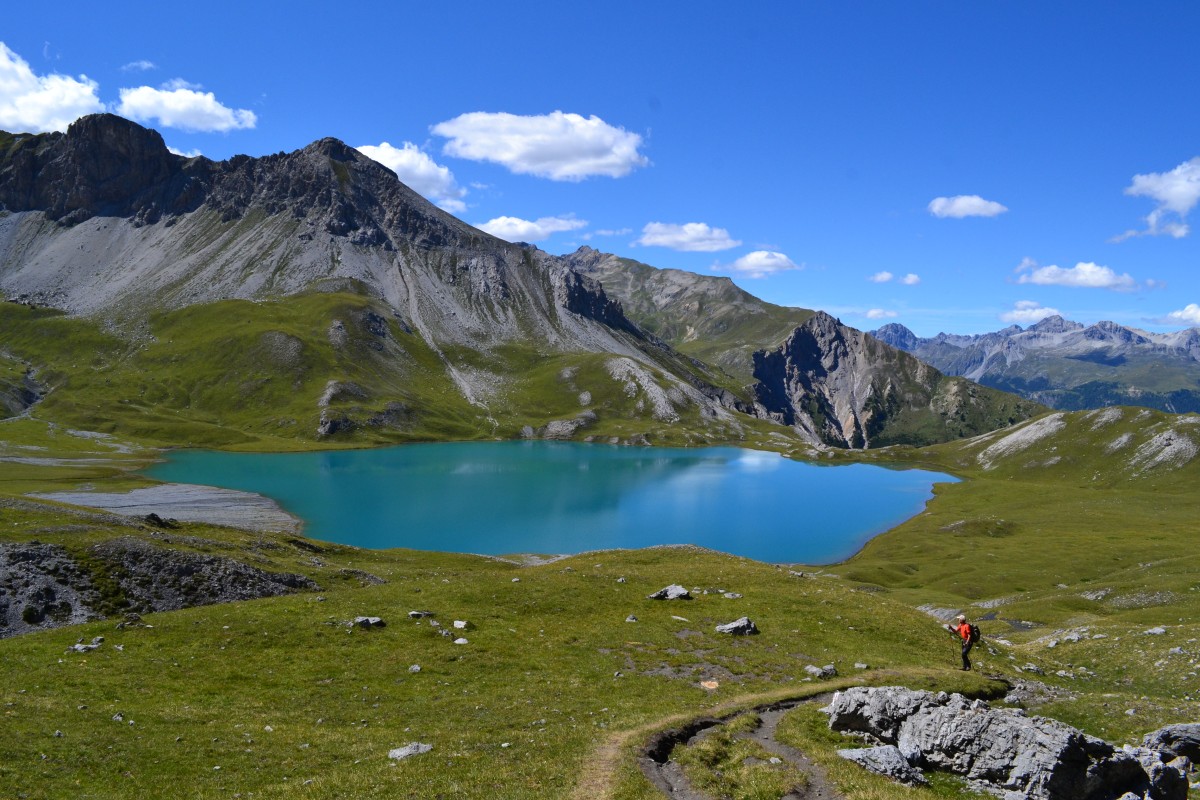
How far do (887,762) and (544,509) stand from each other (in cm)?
13088

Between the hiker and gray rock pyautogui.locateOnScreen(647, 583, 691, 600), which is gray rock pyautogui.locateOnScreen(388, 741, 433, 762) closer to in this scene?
gray rock pyautogui.locateOnScreen(647, 583, 691, 600)

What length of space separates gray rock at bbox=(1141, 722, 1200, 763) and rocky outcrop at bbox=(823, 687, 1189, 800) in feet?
2.08

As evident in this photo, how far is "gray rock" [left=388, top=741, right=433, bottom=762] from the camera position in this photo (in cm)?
2119

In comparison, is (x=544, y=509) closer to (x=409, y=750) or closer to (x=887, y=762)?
(x=409, y=750)

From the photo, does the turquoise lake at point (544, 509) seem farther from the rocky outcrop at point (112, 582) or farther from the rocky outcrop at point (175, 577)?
the rocky outcrop at point (112, 582)

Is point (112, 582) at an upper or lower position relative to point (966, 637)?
upper

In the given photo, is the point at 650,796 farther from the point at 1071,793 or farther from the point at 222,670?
the point at 222,670

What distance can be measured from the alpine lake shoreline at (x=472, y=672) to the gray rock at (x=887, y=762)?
2.17 ft

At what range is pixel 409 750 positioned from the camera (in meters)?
21.5

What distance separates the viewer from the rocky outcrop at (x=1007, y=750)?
1933 centimetres

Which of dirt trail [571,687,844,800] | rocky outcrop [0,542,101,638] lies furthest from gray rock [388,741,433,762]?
rocky outcrop [0,542,101,638]

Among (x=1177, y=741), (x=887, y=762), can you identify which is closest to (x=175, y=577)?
(x=887, y=762)

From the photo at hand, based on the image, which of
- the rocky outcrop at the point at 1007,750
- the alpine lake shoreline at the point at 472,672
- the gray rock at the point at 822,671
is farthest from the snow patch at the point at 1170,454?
the rocky outcrop at the point at 1007,750

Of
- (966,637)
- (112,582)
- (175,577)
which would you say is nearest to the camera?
(966,637)
